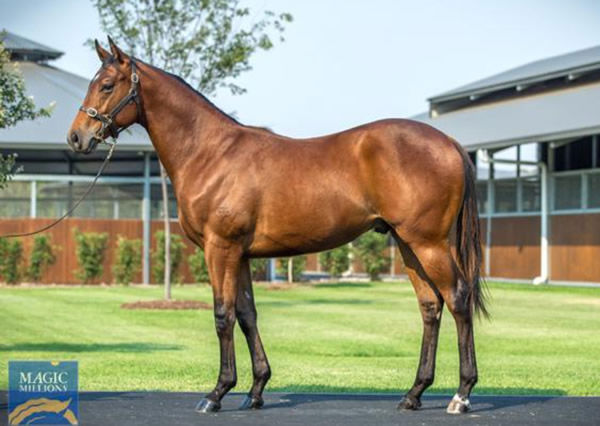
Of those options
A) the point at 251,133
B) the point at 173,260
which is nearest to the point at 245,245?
the point at 251,133

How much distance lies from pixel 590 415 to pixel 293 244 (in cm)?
273

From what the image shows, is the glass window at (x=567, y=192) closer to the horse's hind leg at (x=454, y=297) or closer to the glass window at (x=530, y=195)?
the glass window at (x=530, y=195)

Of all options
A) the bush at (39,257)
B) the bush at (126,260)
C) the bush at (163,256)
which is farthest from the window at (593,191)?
the bush at (39,257)

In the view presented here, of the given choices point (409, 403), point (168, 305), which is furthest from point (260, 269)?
point (409, 403)

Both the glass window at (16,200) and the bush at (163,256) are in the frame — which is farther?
the glass window at (16,200)

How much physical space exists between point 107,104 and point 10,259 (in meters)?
28.5

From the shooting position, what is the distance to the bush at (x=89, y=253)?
3712 cm

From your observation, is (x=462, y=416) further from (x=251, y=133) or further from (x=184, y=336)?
(x=184, y=336)

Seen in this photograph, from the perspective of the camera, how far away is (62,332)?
19.4 meters

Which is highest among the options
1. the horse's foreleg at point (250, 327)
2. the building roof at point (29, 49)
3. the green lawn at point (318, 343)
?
the building roof at point (29, 49)

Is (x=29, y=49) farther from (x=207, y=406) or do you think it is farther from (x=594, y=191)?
(x=207, y=406)

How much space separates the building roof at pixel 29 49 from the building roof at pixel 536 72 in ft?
52.2

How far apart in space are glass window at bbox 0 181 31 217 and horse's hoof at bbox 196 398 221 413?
3068 centimetres

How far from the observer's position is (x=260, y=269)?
132ft
